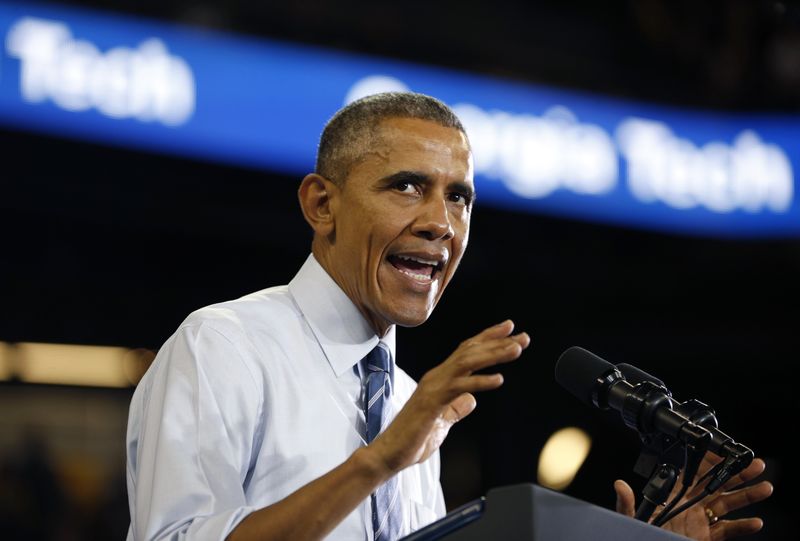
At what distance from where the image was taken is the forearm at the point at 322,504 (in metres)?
1.26

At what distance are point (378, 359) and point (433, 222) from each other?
251mm

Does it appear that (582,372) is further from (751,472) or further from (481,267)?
(481,267)

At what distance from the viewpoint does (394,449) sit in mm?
1237

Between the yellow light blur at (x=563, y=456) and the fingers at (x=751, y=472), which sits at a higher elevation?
the fingers at (x=751, y=472)

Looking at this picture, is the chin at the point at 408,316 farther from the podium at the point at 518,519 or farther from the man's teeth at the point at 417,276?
the podium at the point at 518,519

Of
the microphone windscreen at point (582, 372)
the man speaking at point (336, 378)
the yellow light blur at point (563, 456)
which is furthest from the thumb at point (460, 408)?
the yellow light blur at point (563, 456)

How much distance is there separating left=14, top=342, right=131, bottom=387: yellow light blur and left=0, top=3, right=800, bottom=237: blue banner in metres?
1.17

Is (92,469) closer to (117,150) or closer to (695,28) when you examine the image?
(117,150)

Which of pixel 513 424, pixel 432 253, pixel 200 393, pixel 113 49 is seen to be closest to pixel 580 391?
pixel 432 253

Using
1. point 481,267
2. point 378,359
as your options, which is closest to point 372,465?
point 378,359

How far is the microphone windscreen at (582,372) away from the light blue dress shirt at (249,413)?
33 cm

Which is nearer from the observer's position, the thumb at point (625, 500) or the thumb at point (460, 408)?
the thumb at point (460, 408)

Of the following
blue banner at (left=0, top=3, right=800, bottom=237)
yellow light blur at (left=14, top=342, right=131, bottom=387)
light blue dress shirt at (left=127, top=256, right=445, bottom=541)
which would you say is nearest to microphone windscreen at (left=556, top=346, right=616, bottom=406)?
light blue dress shirt at (left=127, top=256, right=445, bottom=541)

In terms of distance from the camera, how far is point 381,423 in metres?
1.64
